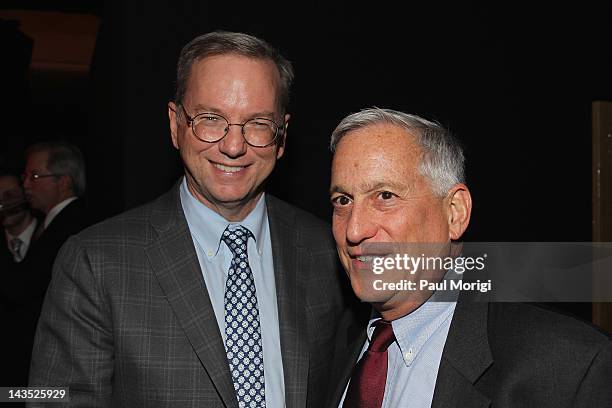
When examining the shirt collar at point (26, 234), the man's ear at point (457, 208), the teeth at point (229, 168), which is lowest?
the man's ear at point (457, 208)

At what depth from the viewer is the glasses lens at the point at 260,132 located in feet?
6.65

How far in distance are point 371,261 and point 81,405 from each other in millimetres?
901

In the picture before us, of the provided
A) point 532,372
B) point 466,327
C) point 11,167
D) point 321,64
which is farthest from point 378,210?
point 11,167

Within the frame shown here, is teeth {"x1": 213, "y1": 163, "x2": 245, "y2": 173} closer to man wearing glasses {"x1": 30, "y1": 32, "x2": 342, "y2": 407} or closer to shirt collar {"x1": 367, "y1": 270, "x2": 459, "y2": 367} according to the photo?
man wearing glasses {"x1": 30, "y1": 32, "x2": 342, "y2": 407}

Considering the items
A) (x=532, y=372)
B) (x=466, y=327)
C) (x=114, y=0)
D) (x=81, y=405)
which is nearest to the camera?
(x=532, y=372)

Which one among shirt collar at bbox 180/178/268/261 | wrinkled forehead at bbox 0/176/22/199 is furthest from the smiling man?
wrinkled forehead at bbox 0/176/22/199

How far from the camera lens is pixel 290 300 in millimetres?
2119

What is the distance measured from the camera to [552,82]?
3361mm

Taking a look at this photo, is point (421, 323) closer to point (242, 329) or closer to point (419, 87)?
point (242, 329)

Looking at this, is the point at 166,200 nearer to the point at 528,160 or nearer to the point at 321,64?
the point at 321,64

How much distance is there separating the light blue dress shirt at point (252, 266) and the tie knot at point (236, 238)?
0.05 ft

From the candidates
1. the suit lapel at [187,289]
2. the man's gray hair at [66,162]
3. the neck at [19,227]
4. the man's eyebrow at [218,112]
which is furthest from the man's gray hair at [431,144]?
the neck at [19,227]

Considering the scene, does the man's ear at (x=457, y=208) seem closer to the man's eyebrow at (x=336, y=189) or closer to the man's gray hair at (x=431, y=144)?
the man's gray hair at (x=431, y=144)

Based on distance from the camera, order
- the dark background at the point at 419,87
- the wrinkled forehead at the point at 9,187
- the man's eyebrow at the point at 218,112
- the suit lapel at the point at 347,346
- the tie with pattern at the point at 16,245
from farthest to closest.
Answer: the tie with pattern at the point at 16,245, the wrinkled forehead at the point at 9,187, the dark background at the point at 419,87, the man's eyebrow at the point at 218,112, the suit lapel at the point at 347,346
